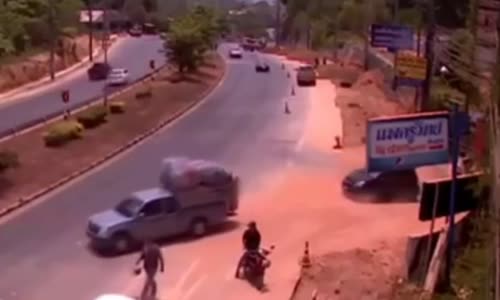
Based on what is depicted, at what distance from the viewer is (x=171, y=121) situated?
52.0 meters

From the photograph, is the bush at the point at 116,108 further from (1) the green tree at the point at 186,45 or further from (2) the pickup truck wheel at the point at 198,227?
(2) the pickup truck wheel at the point at 198,227

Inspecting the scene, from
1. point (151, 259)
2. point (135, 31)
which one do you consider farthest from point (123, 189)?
point (135, 31)

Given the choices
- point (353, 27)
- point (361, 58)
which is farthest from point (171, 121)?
point (353, 27)

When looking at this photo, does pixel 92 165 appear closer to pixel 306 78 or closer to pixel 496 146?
pixel 496 146

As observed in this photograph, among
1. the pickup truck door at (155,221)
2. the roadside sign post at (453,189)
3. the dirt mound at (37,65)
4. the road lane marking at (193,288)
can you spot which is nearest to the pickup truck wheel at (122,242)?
the pickup truck door at (155,221)

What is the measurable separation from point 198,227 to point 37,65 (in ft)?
178

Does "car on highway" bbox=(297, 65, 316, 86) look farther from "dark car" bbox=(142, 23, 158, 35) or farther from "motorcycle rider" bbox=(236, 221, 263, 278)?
"dark car" bbox=(142, 23, 158, 35)

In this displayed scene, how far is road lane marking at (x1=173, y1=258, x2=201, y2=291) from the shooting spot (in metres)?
23.3

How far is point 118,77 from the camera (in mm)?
71688

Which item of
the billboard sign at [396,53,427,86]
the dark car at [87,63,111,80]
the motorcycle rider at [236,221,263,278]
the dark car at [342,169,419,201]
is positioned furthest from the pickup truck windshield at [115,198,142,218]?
the dark car at [87,63,111,80]

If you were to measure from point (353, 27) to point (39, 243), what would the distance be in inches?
3433

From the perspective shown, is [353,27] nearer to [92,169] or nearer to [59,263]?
[92,169]

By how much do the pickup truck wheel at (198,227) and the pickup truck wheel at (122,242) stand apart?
1978mm

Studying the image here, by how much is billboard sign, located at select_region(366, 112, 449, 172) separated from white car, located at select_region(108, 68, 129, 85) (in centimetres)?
4959
